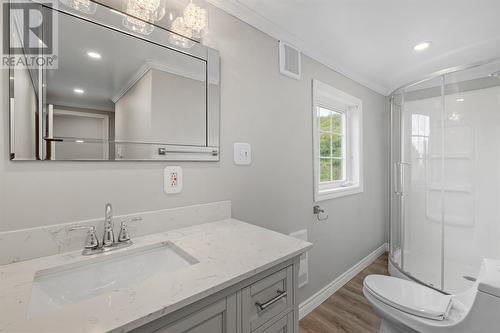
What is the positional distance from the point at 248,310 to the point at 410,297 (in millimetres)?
1224

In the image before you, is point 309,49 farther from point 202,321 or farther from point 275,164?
point 202,321

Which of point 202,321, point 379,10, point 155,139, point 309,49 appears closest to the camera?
point 202,321

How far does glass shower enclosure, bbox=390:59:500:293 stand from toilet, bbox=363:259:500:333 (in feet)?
2.56

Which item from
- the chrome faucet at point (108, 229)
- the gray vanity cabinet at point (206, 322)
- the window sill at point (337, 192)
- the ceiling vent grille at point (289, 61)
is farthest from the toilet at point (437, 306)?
the ceiling vent grille at point (289, 61)

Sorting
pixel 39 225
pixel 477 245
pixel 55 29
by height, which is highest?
pixel 55 29

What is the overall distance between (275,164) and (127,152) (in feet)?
3.29

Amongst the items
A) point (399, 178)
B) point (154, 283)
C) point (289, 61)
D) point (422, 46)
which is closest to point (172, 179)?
point (154, 283)

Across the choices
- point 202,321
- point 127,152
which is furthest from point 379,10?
point 202,321

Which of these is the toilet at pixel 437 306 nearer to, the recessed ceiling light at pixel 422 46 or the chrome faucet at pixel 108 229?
the chrome faucet at pixel 108 229

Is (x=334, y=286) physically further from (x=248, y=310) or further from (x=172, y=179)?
(x=172, y=179)

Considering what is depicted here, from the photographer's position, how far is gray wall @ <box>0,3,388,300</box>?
2.74ft

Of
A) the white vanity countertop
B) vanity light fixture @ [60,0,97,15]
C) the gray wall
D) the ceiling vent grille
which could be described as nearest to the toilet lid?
the gray wall

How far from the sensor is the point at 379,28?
5.59 feet

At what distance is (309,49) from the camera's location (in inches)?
75.2
